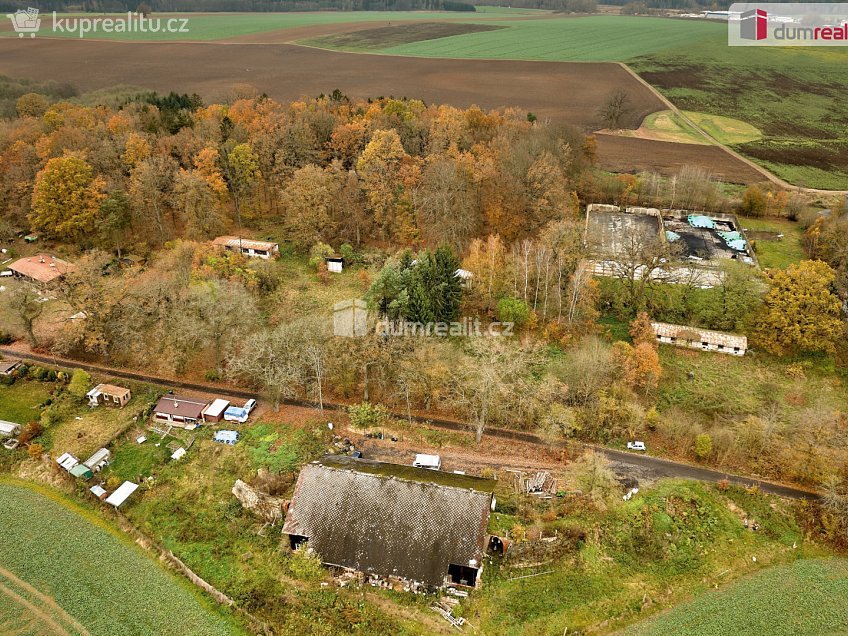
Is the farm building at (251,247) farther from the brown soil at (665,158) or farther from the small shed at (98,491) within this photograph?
the brown soil at (665,158)

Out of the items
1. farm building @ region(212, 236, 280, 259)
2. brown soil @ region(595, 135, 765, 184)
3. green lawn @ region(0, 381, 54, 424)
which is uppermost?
brown soil @ region(595, 135, 765, 184)

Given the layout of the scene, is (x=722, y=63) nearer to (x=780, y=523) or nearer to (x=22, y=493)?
(x=780, y=523)

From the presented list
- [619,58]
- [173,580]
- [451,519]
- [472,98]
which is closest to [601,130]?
[472,98]

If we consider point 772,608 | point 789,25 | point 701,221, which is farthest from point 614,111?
point 789,25

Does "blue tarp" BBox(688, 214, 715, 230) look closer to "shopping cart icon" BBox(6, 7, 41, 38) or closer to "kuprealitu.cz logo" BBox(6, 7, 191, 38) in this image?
"kuprealitu.cz logo" BBox(6, 7, 191, 38)

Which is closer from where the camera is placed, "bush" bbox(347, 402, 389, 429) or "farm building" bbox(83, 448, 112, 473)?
"farm building" bbox(83, 448, 112, 473)

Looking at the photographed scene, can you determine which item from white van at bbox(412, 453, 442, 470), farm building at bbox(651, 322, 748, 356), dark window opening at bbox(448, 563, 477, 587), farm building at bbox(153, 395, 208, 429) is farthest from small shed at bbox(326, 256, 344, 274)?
dark window opening at bbox(448, 563, 477, 587)

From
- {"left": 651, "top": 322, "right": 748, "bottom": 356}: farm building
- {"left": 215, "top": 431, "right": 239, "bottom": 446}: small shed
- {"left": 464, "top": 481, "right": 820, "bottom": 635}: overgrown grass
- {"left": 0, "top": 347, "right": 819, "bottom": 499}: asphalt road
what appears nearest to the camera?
{"left": 464, "top": 481, "right": 820, "bottom": 635}: overgrown grass
